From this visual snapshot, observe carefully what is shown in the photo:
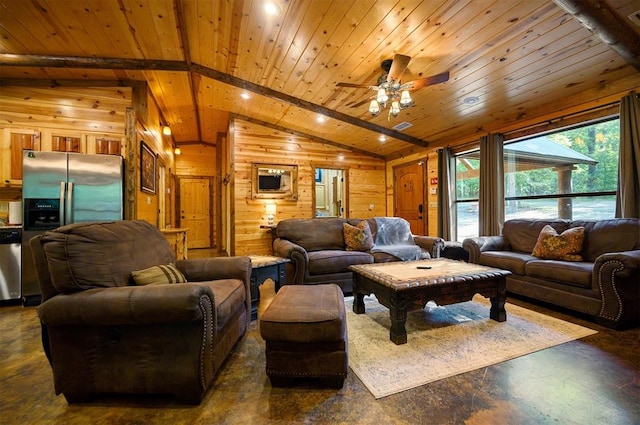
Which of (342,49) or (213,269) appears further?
(342,49)

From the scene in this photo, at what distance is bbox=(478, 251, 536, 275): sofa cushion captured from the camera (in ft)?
9.80

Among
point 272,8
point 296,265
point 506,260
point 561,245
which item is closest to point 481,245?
point 506,260

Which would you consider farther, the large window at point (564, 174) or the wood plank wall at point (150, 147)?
the wood plank wall at point (150, 147)

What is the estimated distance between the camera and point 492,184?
416 cm

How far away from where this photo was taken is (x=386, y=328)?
230 centimetres

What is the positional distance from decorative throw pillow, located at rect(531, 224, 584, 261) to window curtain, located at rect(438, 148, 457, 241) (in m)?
1.88

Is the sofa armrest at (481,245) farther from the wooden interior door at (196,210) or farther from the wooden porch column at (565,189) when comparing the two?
the wooden interior door at (196,210)

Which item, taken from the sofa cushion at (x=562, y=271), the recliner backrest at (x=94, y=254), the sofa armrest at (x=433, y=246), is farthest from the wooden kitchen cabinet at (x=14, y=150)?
the sofa cushion at (x=562, y=271)

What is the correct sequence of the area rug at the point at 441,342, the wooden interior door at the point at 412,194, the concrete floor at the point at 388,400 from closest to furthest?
the concrete floor at the point at 388,400 → the area rug at the point at 441,342 → the wooden interior door at the point at 412,194

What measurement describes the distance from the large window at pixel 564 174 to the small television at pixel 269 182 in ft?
12.6

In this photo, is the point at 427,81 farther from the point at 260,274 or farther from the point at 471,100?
the point at 260,274

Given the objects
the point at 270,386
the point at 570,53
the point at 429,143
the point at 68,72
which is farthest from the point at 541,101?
the point at 68,72

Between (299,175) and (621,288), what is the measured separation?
193 inches

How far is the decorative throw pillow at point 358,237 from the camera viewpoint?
3809 mm
